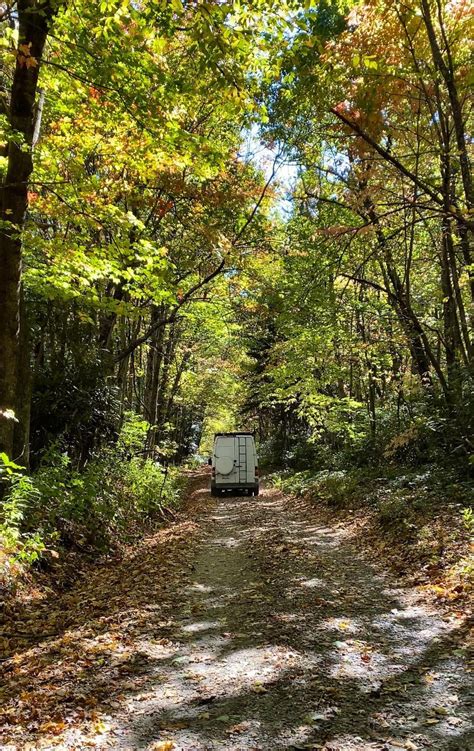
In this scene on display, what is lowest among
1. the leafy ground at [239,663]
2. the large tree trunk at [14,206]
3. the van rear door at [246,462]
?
the leafy ground at [239,663]

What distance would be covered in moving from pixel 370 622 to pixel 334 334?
42.0 ft

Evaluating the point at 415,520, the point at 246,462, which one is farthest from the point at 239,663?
the point at 246,462

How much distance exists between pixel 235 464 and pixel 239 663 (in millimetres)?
15377

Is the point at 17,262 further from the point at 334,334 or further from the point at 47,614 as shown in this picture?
the point at 334,334

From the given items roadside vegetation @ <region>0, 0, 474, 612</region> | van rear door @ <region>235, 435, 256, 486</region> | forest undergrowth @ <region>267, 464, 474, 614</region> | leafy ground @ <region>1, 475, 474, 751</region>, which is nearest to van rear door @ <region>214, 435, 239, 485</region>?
van rear door @ <region>235, 435, 256, 486</region>

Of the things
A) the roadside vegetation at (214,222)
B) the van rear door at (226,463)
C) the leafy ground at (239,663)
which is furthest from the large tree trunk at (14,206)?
the van rear door at (226,463)

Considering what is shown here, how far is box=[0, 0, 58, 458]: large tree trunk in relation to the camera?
6.45 m

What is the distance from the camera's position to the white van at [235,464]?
63.9 feet

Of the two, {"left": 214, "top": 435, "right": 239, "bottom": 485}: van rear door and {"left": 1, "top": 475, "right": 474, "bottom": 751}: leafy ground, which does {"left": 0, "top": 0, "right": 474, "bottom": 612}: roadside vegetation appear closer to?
{"left": 1, "top": 475, "right": 474, "bottom": 751}: leafy ground

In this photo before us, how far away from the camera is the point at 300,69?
7.30m

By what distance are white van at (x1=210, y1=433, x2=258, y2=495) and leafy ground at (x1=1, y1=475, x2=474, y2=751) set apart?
11872 millimetres

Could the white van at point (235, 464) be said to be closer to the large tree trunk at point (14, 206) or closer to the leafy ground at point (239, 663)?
the leafy ground at point (239, 663)

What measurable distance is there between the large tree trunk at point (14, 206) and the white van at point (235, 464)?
13.0m

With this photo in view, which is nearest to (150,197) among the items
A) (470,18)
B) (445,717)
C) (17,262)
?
(17,262)
